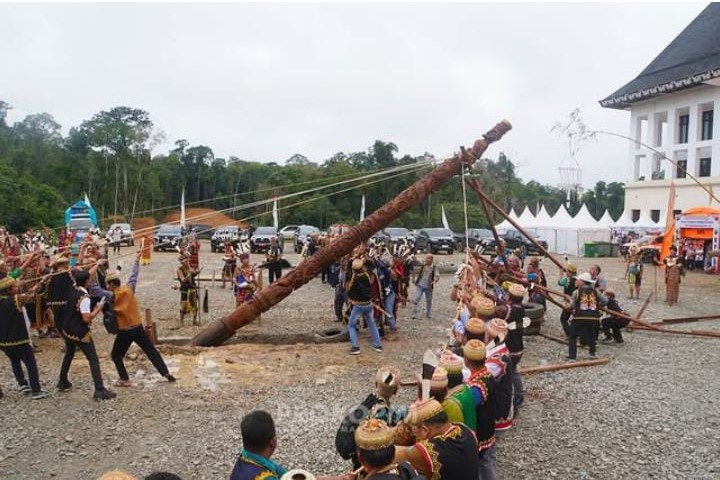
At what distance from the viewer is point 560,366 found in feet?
27.5

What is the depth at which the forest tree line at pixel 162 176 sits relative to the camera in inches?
1764

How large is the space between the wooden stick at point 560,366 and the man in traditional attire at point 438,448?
537cm

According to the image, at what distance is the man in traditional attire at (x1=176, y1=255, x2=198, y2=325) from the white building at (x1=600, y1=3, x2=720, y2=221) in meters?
32.5

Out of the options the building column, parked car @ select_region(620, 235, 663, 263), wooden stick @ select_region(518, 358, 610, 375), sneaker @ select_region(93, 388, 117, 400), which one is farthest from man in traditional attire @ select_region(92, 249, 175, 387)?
the building column

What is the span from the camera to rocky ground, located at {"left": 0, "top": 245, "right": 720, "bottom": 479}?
5.25 m

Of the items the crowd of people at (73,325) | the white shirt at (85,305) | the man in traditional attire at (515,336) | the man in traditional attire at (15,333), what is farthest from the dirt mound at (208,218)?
the man in traditional attire at (515,336)

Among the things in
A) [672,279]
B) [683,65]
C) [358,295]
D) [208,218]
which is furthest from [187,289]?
[683,65]

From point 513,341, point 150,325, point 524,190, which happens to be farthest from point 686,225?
point 524,190

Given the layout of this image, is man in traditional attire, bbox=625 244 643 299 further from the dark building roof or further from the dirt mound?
the dark building roof

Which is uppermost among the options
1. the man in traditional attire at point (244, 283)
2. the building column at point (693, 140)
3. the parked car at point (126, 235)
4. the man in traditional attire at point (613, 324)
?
the building column at point (693, 140)

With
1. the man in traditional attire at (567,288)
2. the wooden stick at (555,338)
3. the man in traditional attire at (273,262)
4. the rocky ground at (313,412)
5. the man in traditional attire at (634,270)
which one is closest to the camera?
the rocky ground at (313,412)

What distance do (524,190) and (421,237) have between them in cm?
4511

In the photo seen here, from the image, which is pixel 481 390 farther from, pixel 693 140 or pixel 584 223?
pixel 693 140

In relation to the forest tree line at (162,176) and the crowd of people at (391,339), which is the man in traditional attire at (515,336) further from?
the forest tree line at (162,176)
